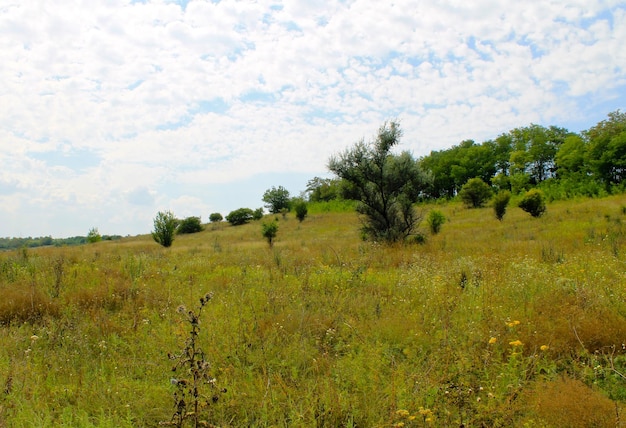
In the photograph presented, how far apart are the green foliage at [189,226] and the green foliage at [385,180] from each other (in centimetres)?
3289

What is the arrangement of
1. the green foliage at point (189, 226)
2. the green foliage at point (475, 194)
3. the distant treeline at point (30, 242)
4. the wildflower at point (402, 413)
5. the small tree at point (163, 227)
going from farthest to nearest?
the green foliage at point (189, 226) < the green foliage at point (475, 194) < the small tree at point (163, 227) < the distant treeline at point (30, 242) < the wildflower at point (402, 413)

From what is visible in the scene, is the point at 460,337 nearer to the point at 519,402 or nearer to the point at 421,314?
the point at 421,314

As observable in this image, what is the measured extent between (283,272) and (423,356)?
4.95 m

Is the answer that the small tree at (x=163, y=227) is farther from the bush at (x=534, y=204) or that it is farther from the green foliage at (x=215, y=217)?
the green foliage at (x=215, y=217)

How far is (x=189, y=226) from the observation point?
4625 centimetres

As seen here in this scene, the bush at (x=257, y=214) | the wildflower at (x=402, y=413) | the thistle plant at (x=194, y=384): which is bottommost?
the wildflower at (x=402, y=413)

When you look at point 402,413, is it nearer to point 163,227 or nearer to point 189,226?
point 163,227

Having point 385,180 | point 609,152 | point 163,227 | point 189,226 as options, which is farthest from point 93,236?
point 609,152

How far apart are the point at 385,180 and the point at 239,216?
35.8m

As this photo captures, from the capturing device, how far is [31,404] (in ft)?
10.9

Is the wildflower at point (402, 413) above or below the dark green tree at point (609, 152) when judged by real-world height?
below

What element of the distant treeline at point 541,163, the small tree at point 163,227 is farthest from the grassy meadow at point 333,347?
the distant treeline at point 541,163

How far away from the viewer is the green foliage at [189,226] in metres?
46.0

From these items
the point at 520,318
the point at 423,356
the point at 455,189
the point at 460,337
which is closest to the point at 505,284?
the point at 520,318
